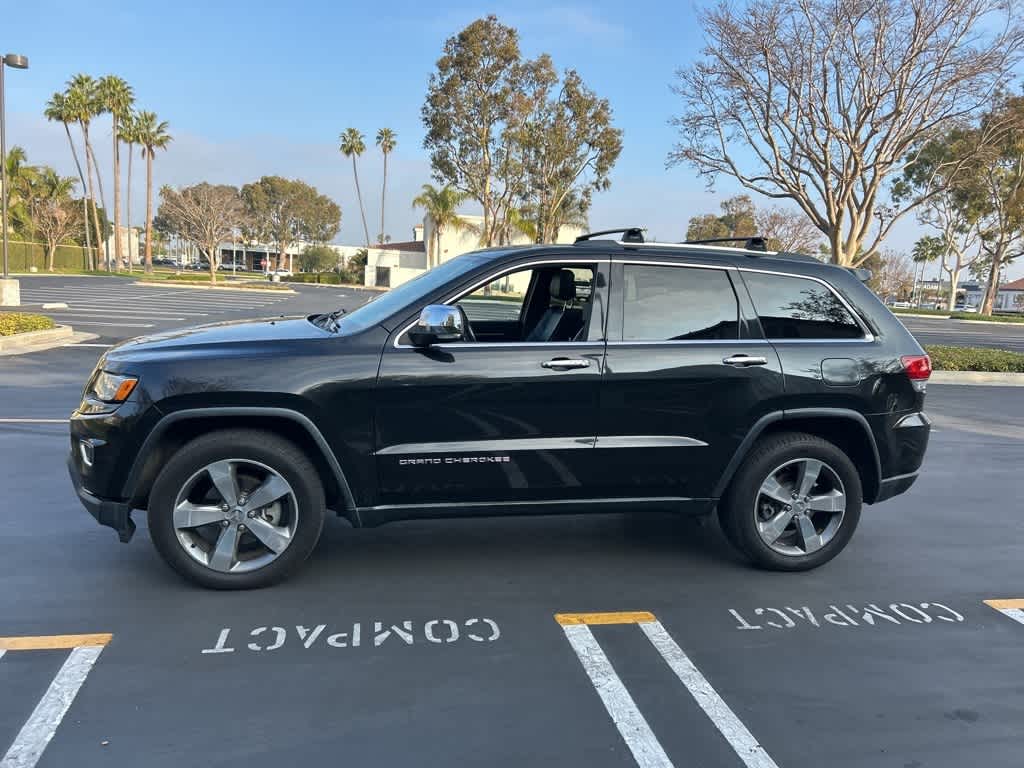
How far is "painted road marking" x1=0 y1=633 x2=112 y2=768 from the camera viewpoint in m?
2.68

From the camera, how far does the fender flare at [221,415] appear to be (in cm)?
383

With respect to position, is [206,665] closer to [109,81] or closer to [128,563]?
[128,563]

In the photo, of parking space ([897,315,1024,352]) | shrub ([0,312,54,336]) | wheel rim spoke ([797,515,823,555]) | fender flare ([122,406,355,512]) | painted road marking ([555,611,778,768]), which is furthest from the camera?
parking space ([897,315,1024,352])

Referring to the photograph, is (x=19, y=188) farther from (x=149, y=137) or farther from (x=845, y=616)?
(x=845, y=616)

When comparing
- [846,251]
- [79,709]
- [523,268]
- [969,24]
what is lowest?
[79,709]

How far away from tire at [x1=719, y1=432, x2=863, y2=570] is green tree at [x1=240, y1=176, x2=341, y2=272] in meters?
82.1

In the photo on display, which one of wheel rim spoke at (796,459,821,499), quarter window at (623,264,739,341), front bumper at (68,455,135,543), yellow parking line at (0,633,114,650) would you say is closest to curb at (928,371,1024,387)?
wheel rim spoke at (796,459,821,499)

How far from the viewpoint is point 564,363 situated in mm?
4121

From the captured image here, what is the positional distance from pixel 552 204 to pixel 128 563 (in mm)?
36786

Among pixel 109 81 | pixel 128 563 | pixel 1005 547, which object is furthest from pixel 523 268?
pixel 109 81

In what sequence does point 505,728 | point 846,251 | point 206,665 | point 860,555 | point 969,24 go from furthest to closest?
point 846,251
point 969,24
point 860,555
point 206,665
point 505,728

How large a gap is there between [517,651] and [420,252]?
62564 mm

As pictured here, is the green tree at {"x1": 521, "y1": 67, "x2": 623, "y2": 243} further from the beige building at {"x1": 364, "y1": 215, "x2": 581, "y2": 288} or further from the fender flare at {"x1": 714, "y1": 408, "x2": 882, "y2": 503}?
the fender flare at {"x1": 714, "y1": 408, "x2": 882, "y2": 503}

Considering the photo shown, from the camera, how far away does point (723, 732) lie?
115 inches
